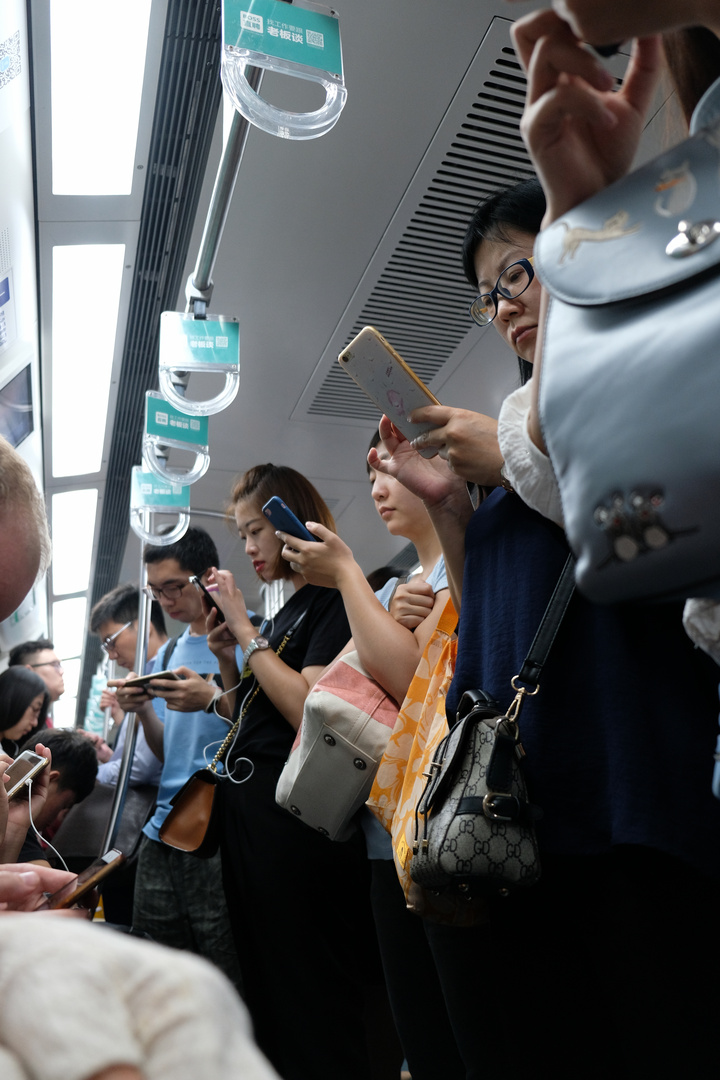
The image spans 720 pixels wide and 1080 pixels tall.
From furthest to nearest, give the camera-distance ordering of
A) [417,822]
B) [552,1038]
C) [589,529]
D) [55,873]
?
[55,873], [417,822], [552,1038], [589,529]

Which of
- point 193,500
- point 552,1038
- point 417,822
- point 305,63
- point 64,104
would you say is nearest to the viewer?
point 552,1038

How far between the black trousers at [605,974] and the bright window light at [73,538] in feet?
20.3

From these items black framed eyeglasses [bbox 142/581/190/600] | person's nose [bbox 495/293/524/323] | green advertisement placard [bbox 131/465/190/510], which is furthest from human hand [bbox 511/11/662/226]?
green advertisement placard [bbox 131/465/190/510]

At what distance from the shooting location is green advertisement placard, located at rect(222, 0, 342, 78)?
6.48 feet

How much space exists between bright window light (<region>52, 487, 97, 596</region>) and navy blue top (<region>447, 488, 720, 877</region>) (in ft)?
20.0

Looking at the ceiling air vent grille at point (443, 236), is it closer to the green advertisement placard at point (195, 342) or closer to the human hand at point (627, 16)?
the green advertisement placard at point (195, 342)

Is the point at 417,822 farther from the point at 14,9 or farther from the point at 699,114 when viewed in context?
the point at 14,9

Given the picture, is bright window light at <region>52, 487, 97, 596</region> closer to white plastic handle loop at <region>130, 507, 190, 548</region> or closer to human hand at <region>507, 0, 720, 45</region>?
white plastic handle loop at <region>130, 507, 190, 548</region>

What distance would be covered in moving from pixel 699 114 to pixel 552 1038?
0.96 metres

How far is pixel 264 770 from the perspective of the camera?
2.28 meters

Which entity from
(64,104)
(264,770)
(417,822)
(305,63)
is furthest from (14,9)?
(417,822)

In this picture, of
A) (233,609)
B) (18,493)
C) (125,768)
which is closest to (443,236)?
(233,609)

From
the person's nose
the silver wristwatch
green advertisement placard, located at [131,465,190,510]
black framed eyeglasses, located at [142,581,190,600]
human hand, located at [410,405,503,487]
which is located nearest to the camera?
human hand, located at [410,405,503,487]

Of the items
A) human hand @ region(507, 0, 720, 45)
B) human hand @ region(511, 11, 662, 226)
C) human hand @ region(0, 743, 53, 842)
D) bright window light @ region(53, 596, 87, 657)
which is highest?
human hand @ region(507, 0, 720, 45)
